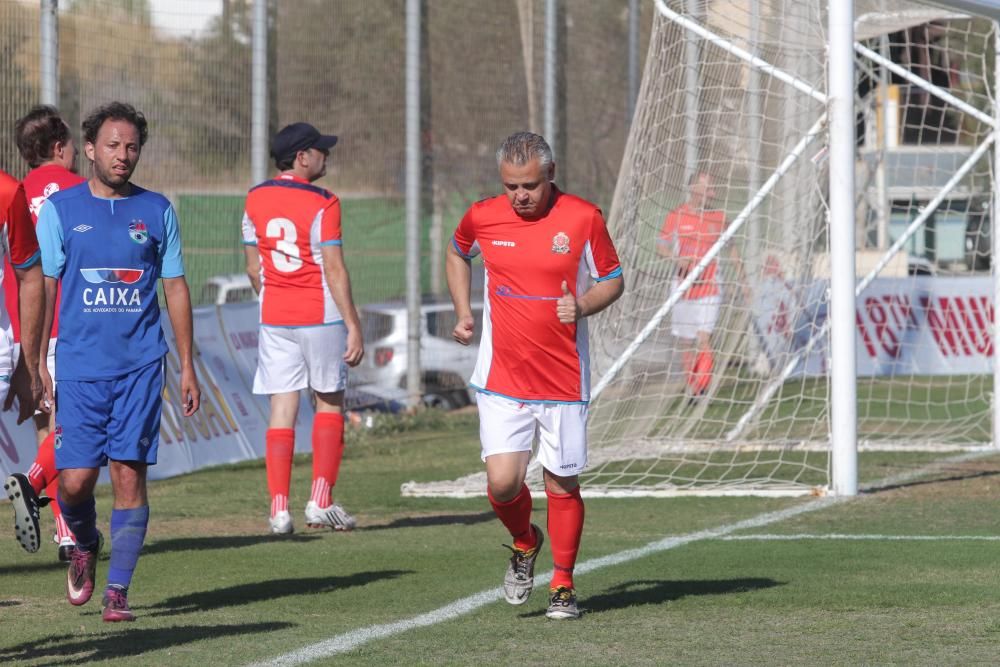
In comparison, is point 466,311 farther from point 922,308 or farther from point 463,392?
point 922,308

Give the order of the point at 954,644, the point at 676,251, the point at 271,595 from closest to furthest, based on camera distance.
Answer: the point at 954,644 → the point at 271,595 → the point at 676,251

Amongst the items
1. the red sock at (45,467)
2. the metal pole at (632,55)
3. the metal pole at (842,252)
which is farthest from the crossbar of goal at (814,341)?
the metal pole at (632,55)

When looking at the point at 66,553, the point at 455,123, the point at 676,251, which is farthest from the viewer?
the point at 455,123

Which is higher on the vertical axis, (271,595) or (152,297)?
(152,297)

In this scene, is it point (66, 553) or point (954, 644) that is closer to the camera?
point (954, 644)

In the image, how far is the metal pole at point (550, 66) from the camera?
1931 centimetres

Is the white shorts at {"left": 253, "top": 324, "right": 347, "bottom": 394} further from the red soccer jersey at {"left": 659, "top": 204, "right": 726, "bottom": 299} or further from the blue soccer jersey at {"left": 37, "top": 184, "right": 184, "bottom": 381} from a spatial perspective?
the red soccer jersey at {"left": 659, "top": 204, "right": 726, "bottom": 299}

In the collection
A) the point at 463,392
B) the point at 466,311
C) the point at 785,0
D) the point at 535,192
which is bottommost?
the point at 463,392

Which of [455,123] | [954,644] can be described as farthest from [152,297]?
[455,123]

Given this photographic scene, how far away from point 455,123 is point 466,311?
1127 cm

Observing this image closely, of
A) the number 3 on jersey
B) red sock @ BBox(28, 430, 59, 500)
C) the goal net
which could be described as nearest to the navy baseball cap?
the number 3 on jersey

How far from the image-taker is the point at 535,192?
6.71 m

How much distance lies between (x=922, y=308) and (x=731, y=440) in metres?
8.19

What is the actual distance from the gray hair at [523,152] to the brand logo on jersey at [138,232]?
4.65ft
